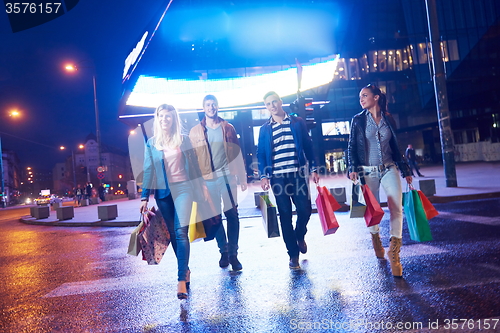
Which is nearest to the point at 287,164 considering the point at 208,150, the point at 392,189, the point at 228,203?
the point at 228,203

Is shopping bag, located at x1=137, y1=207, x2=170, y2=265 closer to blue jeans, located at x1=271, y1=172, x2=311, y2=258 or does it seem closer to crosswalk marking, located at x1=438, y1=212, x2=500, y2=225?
blue jeans, located at x1=271, y1=172, x2=311, y2=258

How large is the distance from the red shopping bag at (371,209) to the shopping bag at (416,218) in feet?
1.05

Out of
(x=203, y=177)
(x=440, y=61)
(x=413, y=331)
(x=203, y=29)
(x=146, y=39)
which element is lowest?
(x=413, y=331)

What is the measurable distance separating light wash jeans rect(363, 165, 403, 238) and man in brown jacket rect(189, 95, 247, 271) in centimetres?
162

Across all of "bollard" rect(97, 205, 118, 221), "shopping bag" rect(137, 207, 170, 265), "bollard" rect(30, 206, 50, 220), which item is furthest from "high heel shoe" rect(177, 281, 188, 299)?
"bollard" rect(30, 206, 50, 220)

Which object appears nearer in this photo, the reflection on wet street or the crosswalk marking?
the reflection on wet street

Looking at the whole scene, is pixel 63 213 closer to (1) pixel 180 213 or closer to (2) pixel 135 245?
(2) pixel 135 245

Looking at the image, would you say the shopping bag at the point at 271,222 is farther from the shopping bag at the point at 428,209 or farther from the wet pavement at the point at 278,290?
the shopping bag at the point at 428,209

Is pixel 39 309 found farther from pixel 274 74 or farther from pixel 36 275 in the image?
pixel 274 74

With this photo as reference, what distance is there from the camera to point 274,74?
28531mm

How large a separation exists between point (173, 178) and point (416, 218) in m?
2.69

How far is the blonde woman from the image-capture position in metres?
3.88

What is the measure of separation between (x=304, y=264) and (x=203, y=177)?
1.70 m

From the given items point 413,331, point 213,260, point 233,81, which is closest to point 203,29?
point 233,81
